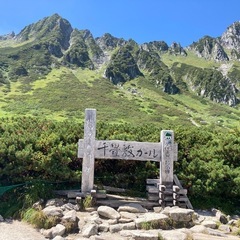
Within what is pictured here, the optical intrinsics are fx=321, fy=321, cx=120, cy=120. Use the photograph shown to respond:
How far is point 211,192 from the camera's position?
8766 mm

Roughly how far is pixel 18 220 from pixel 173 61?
15149 centimetres

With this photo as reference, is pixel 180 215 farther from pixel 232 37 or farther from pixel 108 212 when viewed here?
pixel 232 37

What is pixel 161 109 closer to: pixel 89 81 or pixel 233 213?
pixel 89 81

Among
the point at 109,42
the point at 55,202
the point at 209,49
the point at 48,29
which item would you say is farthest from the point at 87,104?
the point at 209,49

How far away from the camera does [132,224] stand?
23.3 feet

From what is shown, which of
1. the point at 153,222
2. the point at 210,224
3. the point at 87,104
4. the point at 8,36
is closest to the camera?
the point at 153,222

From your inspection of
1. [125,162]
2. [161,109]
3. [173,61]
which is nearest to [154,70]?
[173,61]

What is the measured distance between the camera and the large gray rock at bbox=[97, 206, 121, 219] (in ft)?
24.5

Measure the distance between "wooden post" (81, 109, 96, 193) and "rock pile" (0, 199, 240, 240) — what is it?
628 mm

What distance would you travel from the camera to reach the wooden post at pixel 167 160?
8422 mm

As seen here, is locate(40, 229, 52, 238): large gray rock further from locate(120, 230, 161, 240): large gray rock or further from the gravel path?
locate(120, 230, 161, 240): large gray rock

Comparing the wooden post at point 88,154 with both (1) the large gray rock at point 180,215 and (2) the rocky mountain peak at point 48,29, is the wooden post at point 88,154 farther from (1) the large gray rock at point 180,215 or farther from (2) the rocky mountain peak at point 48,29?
(2) the rocky mountain peak at point 48,29

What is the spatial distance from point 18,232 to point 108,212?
2.05 metres

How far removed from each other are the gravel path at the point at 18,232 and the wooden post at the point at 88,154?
1665mm
